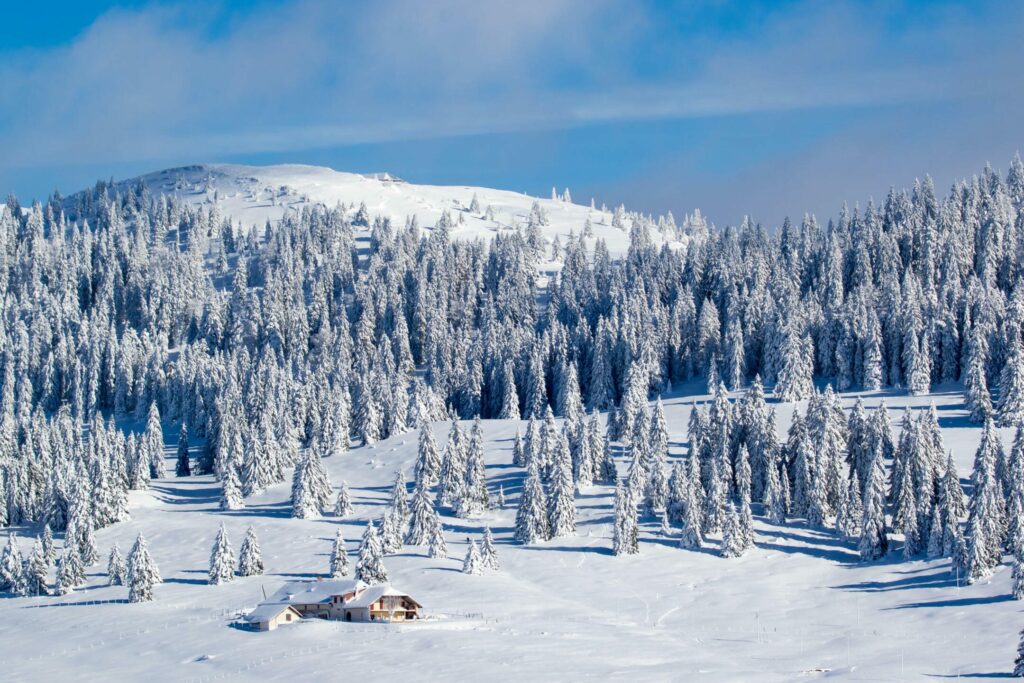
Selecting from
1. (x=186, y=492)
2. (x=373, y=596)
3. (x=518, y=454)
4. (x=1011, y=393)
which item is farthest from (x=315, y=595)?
(x=1011, y=393)

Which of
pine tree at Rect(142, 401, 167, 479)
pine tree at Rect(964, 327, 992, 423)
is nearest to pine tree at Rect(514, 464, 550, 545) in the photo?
pine tree at Rect(964, 327, 992, 423)

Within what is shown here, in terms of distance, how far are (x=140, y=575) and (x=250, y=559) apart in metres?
9.13

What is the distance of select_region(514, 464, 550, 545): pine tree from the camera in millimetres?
99312

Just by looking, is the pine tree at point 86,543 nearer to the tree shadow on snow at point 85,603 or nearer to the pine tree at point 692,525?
the tree shadow on snow at point 85,603

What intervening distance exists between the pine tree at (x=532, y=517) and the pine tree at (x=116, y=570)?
3258cm

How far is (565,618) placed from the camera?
8025 cm

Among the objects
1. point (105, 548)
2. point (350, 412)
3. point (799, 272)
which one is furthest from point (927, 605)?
point (799, 272)

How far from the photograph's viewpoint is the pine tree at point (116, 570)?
98.7m

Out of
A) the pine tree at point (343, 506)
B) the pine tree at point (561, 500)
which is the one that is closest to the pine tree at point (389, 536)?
the pine tree at point (561, 500)

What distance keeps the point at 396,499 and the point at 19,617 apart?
30.7 m

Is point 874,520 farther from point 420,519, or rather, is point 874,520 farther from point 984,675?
point 420,519

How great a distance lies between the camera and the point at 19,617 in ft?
299

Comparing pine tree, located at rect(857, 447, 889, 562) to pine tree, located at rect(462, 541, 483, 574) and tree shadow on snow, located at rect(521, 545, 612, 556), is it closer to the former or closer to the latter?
tree shadow on snow, located at rect(521, 545, 612, 556)

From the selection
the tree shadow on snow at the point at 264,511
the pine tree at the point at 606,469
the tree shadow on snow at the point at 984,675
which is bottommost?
the tree shadow on snow at the point at 984,675
